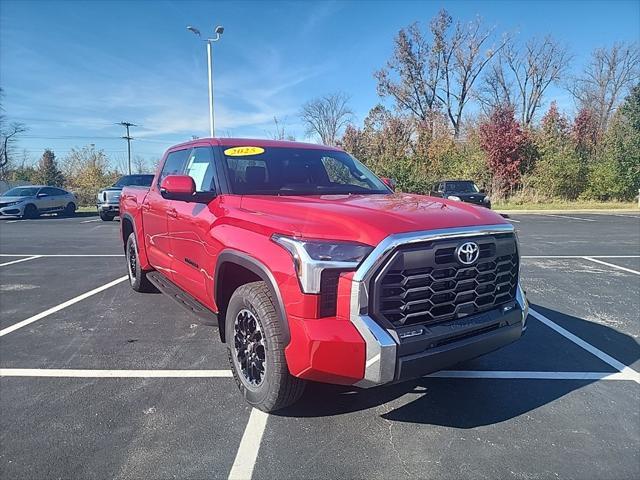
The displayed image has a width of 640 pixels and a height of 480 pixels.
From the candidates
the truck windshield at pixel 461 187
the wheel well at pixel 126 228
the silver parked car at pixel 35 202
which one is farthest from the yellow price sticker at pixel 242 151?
the silver parked car at pixel 35 202

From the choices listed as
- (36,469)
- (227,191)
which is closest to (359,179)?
(227,191)

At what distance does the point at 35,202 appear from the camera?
1978 centimetres

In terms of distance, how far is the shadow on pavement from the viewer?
2918 millimetres

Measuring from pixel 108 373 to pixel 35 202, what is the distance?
2007 centimetres

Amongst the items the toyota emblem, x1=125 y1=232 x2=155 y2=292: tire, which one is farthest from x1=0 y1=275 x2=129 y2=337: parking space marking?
the toyota emblem

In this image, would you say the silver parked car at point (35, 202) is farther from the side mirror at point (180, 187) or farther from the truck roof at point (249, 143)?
the side mirror at point (180, 187)

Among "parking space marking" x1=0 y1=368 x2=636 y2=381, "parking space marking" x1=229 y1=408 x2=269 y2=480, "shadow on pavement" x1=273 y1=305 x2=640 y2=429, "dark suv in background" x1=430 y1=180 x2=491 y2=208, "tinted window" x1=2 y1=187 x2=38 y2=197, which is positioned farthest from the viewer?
"tinted window" x1=2 y1=187 x2=38 y2=197

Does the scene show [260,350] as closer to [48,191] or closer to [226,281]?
[226,281]

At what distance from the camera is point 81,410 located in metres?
2.97

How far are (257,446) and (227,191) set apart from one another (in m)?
1.88

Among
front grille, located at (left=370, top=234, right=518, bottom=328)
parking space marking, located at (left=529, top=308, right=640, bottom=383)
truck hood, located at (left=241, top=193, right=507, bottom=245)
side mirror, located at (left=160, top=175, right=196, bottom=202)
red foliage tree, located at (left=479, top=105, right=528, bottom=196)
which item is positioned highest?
red foliage tree, located at (left=479, top=105, right=528, bottom=196)

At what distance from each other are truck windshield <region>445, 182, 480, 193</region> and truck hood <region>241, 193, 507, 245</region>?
16555 mm

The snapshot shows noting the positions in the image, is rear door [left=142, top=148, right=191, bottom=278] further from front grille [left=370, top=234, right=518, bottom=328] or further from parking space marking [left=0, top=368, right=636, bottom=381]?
front grille [left=370, top=234, right=518, bottom=328]

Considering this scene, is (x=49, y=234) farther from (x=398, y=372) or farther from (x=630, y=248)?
(x=630, y=248)
